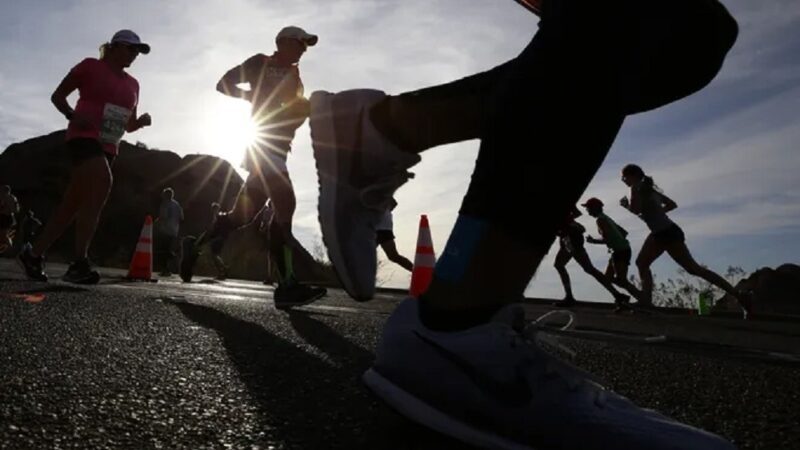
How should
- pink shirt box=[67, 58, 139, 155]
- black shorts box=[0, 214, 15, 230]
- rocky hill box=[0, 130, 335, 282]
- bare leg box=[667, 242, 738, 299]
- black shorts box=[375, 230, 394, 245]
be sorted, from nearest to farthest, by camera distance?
pink shirt box=[67, 58, 139, 155]
bare leg box=[667, 242, 738, 299]
black shorts box=[375, 230, 394, 245]
black shorts box=[0, 214, 15, 230]
rocky hill box=[0, 130, 335, 282]

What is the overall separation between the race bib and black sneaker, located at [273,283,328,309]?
208 cm

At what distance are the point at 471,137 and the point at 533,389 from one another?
0.57 meters

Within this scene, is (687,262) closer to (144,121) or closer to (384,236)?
(384,236)

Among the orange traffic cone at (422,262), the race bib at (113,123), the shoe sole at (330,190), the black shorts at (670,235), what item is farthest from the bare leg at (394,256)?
the shoe sole at (330,190)

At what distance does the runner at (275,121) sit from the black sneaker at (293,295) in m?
0.20

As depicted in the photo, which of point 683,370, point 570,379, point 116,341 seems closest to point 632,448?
point 570,379

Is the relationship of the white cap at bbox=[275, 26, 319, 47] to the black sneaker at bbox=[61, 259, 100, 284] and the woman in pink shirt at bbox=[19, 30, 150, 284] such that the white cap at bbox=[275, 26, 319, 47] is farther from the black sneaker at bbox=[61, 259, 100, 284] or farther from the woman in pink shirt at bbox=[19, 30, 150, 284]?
the black sneaker at bbox=[61, 259, 100, 284]

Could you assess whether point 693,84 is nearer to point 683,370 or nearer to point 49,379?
point 683,370

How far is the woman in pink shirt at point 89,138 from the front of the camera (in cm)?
522

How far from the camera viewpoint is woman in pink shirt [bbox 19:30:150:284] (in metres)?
5.22

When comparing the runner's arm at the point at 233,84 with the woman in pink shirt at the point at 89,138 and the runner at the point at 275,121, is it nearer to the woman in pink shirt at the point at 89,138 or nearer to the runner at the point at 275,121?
the runner at the point at 275,121

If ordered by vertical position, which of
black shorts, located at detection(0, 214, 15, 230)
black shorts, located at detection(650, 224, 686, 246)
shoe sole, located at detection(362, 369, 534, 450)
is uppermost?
black shorts, located at detection(650, 224, 686, 246)

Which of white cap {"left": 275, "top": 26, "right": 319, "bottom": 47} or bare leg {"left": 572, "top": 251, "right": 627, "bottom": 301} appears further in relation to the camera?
bare leg {"left": 572, "top": 251, "right": 627, "bottom": 301}

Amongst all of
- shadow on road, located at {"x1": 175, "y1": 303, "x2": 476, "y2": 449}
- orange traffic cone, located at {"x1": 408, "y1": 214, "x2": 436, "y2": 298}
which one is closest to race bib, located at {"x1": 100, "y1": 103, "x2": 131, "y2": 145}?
orange traffic cone, located at {"x1": 408, "y1": 214, "x2": 436, "y2": 298}
